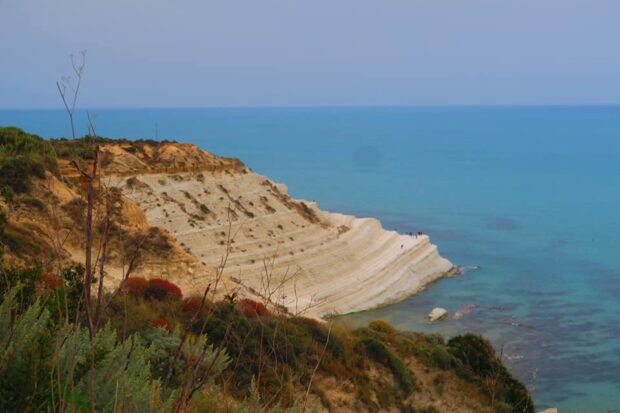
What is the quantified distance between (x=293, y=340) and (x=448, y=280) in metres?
27.7

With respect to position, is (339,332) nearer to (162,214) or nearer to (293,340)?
(293,340)

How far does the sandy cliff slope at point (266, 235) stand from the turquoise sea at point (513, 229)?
1.68 metres

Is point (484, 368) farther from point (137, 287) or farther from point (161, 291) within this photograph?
point (137, 287)

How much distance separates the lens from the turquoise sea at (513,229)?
26.6 m

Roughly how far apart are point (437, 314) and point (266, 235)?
949cm

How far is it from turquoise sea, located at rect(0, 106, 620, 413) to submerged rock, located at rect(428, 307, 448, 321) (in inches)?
15.3

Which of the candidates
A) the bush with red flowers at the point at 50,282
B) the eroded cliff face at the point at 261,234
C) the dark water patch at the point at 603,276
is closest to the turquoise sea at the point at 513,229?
the dark water patch at the point at 603,276

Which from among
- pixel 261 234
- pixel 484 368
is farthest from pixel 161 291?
pixel 261 234

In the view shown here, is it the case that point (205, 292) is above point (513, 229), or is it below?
above

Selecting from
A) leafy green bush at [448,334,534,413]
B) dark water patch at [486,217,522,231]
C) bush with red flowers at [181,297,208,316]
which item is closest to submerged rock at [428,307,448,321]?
leafy green bush at [448,334,534,413]

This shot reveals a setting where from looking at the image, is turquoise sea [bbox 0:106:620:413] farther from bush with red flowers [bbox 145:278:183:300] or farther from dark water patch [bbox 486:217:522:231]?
bush with red flowers [bbox 145:278:183:300]

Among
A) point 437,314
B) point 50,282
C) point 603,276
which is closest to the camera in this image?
point 50,282

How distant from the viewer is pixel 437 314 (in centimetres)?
3134

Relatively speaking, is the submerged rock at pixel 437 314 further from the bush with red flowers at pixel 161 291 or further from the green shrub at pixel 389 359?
the bush with red flowers at pixel 161 291
